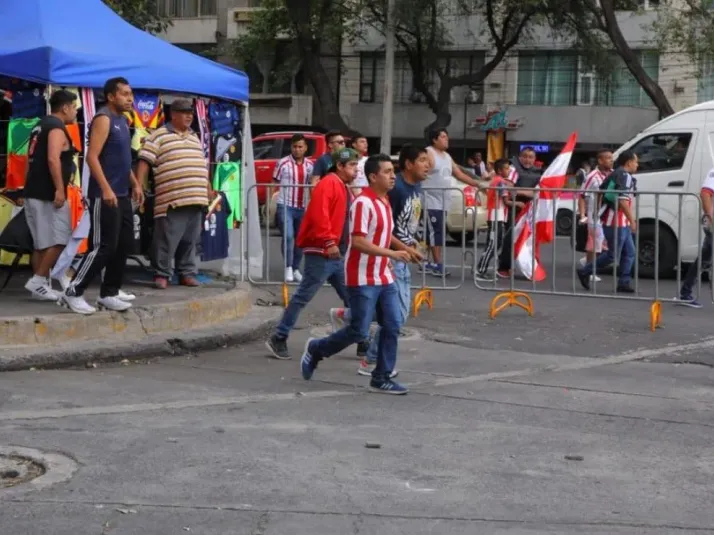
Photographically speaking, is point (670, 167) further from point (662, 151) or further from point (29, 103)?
point (29, 103)

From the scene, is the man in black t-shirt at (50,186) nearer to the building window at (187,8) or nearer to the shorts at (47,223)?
the shorts at (47,223)

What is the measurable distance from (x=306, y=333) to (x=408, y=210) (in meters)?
1.88

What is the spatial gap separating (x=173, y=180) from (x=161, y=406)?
384 cm

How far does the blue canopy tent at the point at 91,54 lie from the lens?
10.1 m

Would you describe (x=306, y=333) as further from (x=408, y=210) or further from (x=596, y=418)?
(x=596, y=418)

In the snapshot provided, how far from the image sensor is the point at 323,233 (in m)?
8.67

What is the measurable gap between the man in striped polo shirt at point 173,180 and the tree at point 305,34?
25241 mm

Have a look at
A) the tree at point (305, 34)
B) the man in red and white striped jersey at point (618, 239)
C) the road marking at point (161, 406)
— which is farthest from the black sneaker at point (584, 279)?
the tree at point (305, 34)

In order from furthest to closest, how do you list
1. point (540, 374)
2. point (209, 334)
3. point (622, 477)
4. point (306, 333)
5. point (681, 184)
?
point (681, 184) → point (306, 333) → point (209, 334) → point (540, 374) → point (622, 477)

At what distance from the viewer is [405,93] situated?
4097 centimetres

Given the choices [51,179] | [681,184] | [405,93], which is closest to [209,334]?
[51,179]

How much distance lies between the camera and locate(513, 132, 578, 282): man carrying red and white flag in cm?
1173

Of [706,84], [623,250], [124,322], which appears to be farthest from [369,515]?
[706,84]

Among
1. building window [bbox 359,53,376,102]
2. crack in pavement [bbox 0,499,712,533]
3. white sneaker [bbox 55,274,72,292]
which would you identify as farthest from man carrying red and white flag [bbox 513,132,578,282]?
building window [bbox 359,53,376,102]
